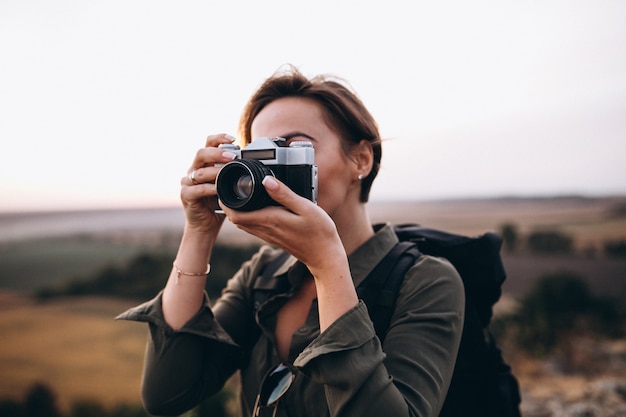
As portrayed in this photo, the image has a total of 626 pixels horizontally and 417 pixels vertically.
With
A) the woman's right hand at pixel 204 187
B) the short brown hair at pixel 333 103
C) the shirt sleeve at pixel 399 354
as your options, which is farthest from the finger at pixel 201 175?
the shirt sleeve at pixel 399 354

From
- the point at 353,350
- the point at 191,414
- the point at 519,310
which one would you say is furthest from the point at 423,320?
the point at 519,310

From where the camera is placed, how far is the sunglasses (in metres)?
1.19

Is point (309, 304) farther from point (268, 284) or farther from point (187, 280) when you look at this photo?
point (187, 280)

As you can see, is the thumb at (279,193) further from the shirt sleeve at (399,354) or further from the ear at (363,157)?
the ear at (363,157)

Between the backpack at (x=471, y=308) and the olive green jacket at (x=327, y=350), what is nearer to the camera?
the olive green jacket at (x=327, y=350)

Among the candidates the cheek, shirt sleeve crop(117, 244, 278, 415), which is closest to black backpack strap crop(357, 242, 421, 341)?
the cheek

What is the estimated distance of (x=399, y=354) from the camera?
99cm

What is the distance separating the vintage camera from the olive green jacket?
0.34 meters

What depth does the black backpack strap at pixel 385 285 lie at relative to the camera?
3.67ft

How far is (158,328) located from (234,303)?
28 centimetres

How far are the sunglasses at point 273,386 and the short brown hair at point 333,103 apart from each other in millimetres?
634

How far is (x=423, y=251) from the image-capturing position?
1.40 metres

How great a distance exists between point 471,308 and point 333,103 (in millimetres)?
785

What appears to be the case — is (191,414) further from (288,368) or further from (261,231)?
(261,231)
